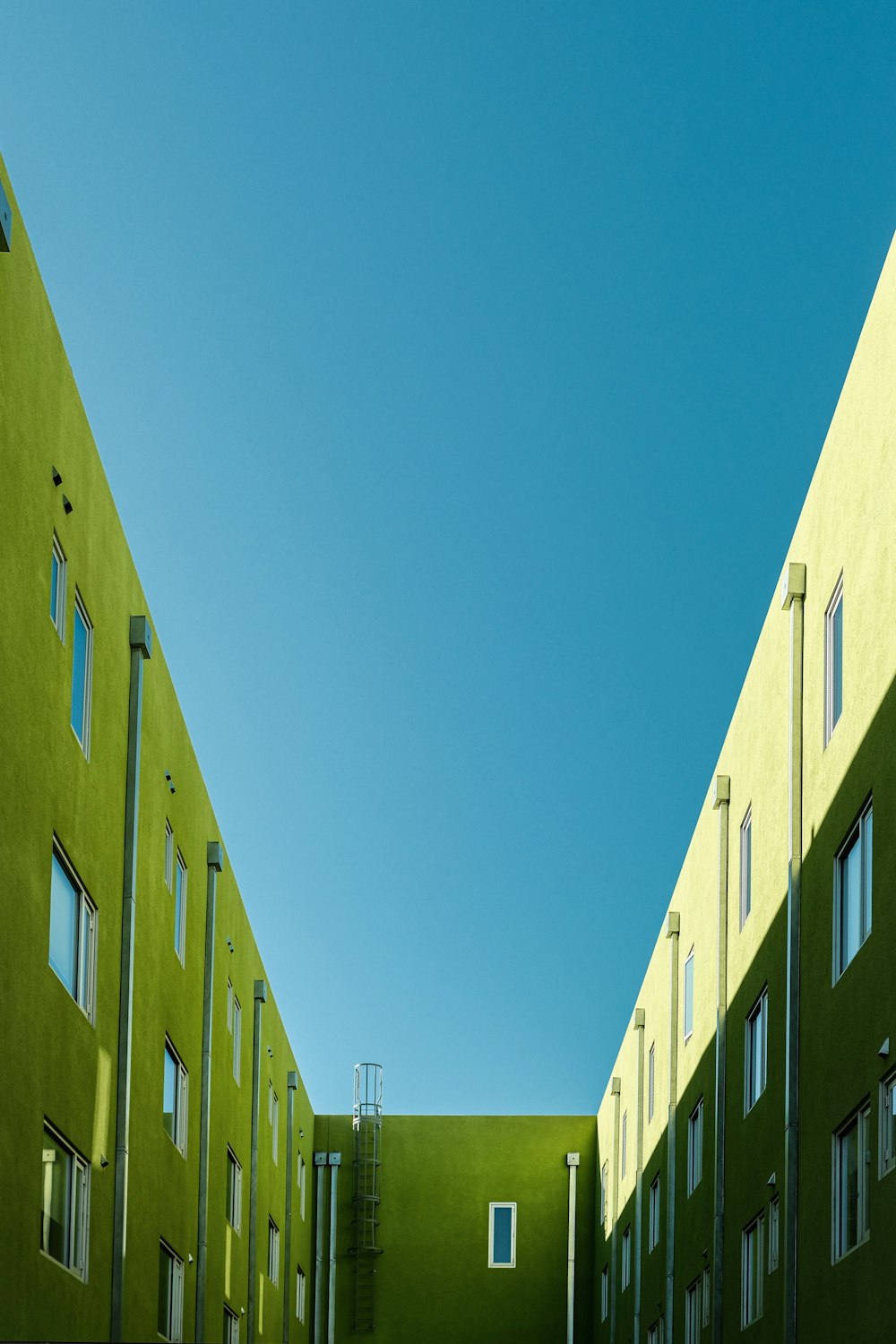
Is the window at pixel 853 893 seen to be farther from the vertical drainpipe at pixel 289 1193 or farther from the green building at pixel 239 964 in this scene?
the vertical drainpipe at pixel 289 1193

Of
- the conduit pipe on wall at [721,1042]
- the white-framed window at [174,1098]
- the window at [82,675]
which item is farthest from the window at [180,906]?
the conduit pipe on wall at [721,1042]

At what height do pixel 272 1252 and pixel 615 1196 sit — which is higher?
pixel 615 1196

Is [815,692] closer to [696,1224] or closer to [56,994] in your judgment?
[56,994]

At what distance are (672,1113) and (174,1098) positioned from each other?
9356mm

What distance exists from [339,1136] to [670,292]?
3172 cm

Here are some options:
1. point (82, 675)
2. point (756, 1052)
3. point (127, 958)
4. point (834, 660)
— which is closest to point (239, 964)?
point (756, 1052)

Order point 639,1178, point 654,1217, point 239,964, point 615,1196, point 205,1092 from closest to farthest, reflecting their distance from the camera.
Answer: point 205,1092, point 239,964, point 654,1217, point 639,1178, point 615,1196

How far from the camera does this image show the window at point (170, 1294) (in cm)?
2325

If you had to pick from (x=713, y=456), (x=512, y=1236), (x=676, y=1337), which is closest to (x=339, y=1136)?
(x=512, y=1236)

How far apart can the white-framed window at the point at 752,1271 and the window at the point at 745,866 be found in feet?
12.9

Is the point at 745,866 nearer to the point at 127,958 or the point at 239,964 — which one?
the point at 127,958

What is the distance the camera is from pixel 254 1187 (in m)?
31.8

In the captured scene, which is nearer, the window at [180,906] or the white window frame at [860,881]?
the white window frame at [860,881]

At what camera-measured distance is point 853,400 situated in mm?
17328
